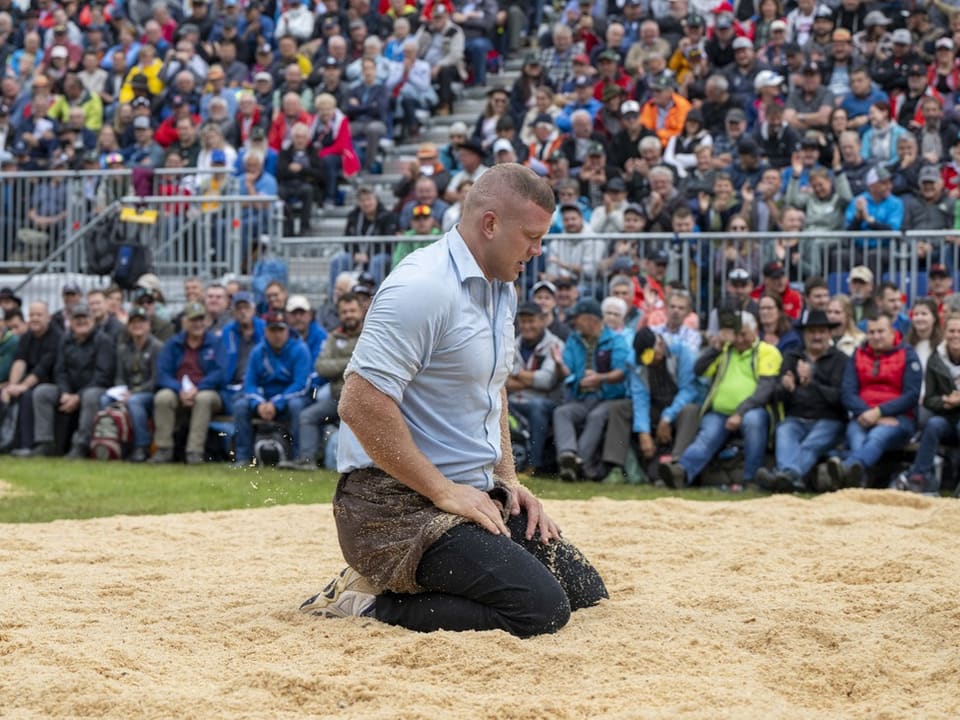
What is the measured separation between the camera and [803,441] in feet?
40.5

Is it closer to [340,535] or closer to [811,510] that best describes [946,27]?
[811,510]

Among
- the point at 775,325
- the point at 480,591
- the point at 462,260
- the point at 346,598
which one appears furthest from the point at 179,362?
the point at 480,591

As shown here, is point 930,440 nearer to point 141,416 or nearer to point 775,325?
point 775,325

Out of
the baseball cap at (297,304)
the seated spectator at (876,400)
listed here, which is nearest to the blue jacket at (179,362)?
the baseball cap at (297,304)

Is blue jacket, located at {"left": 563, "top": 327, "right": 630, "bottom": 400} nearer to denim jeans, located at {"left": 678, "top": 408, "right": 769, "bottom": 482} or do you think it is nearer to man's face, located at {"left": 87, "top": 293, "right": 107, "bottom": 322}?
denim jeans, located at {"left": 678, "top": 408, "right": 769, "bottom": 482}

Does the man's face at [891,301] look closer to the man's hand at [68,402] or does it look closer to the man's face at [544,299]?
the man's face at [544,299]

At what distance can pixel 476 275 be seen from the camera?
5988 millimetres

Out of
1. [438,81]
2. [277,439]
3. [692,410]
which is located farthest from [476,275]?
[438,81]

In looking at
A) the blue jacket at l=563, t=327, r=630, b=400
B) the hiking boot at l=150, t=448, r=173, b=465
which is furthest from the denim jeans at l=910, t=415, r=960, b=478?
the hiking boot at l=150, t=448, r=173, b=465

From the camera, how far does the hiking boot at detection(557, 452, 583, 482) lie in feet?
42.2

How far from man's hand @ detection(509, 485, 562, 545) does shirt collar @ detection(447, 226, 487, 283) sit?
3.41 ft

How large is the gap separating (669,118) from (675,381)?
5.51m

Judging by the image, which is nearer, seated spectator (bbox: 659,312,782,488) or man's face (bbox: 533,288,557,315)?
seated spectator (bbox: 659,312,782,488)

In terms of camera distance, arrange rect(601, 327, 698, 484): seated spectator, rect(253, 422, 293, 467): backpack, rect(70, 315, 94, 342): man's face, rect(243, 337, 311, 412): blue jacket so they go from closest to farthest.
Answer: rect(601, 327, 698, 484): seated spectator, rect(253, 422, 293, 467): backpack, rect(243, 337, 311, 412): blue jacket, rect(70, 315, 94, 342): man's face
